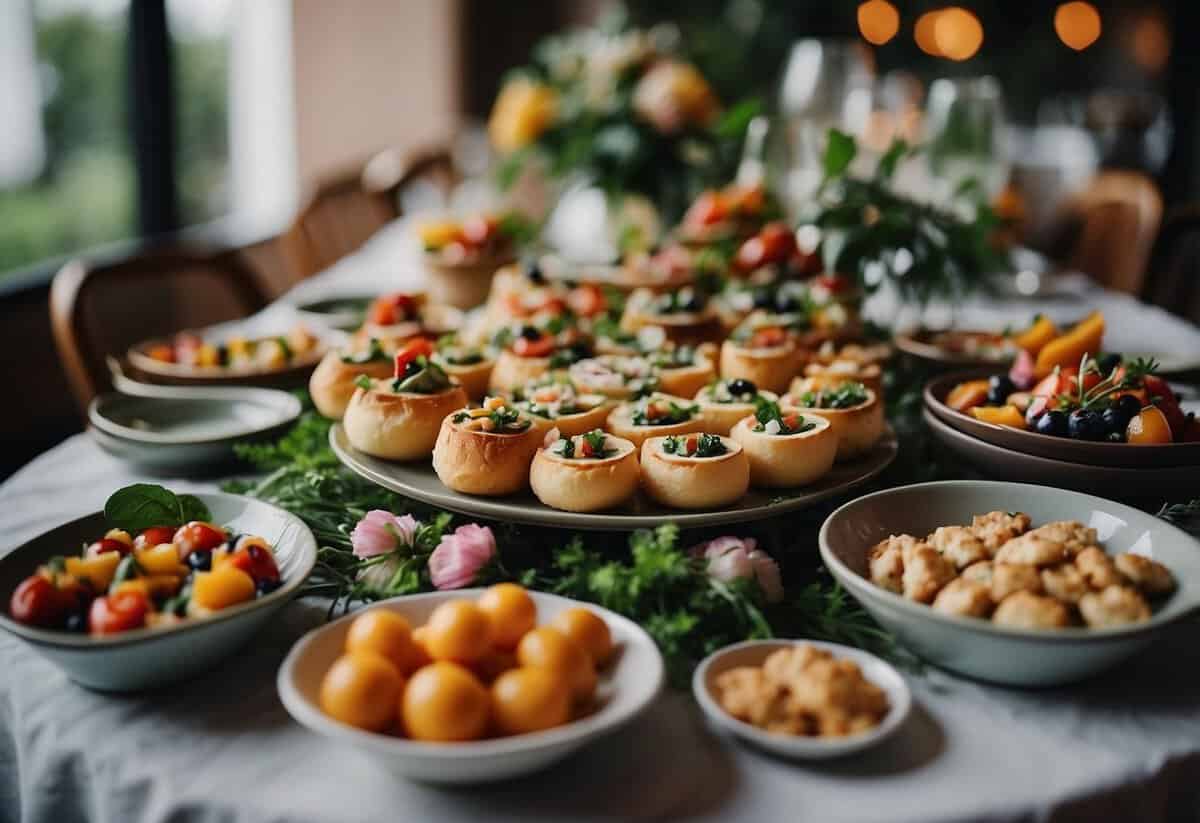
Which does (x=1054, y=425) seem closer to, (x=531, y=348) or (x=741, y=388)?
(x=741, y=388)

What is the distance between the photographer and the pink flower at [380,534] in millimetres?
1387

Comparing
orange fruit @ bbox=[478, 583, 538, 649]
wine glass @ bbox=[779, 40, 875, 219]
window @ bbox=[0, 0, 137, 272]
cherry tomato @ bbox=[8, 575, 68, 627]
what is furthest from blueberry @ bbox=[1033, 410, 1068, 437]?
window @ bbox=[0, 0, 137, 272]

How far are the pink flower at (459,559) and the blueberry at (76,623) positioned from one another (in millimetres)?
382

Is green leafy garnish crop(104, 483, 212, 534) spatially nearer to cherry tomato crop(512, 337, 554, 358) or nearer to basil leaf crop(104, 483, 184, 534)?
basil leaf crop(104, 483, 184, 534)

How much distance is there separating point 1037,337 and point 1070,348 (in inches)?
7.5

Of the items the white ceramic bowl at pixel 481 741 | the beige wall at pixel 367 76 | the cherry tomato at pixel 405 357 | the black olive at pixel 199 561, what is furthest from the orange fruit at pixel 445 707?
the beige wall at pixel 367 76

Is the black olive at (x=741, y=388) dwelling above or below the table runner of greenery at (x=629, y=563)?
above

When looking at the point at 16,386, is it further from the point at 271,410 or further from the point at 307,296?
the point at 271,410

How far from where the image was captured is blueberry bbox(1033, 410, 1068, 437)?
1550 mm

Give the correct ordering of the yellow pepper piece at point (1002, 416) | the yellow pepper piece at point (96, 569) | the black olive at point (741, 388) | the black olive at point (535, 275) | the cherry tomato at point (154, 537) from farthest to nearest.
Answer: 1. the black olive at point (535, 275)
2. the black olive at point (741, 388)
3. the yellow pepper piece at point (1002, 416)
4. the cherry tomato at point (154, 537)
5. the yellow pepper piece at point (96, 569)

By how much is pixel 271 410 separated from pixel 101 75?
3739 millimetres

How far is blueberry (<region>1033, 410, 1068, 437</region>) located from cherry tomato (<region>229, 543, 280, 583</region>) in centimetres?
105

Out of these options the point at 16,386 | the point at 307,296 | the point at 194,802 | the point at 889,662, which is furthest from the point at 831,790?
the point at 16,386

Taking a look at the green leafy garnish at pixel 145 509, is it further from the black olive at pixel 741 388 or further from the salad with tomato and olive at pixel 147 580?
the black olive at pixel 741 388
